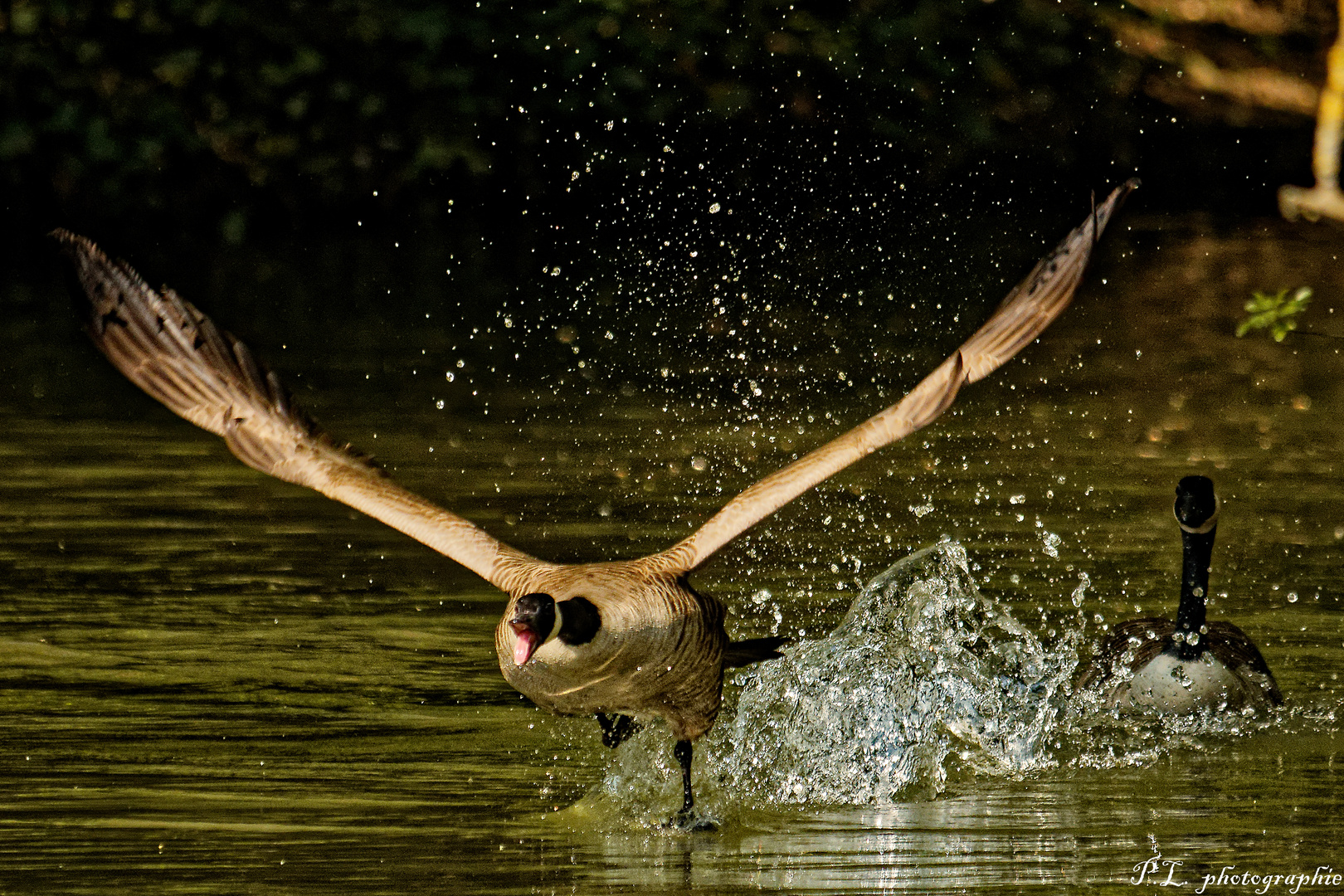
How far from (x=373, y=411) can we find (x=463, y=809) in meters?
7.01

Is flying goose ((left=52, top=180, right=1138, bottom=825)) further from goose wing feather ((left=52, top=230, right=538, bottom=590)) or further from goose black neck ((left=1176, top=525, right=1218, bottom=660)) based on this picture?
goose black neck ((left=1176, top=525, right=1218, bottom=660))

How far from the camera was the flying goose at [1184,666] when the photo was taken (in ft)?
27.8

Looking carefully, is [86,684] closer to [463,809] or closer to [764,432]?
[463,809]

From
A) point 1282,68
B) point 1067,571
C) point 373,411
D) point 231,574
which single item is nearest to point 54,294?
point 373,411

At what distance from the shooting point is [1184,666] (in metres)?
8.59

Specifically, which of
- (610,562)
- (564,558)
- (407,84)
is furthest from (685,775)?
(407,84)

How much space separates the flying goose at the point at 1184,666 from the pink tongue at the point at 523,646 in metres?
2.75

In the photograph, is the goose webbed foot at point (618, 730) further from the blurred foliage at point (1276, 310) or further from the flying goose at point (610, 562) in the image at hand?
the blurred foliage at point (1276, 310)

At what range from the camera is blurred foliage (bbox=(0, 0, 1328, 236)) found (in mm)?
25312

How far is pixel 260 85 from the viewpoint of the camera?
26.0 metres

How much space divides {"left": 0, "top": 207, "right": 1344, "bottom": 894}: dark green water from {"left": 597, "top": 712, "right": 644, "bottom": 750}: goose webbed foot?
0.07 m

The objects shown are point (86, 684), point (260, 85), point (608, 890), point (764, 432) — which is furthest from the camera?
point (260, 85)

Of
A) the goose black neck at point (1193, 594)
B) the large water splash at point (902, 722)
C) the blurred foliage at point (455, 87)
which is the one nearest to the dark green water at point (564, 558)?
the large water splash at point (902, 722)

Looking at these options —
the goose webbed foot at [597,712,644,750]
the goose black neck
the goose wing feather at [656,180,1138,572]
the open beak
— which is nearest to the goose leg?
the goose webbed foot at [597,712,644,750]
